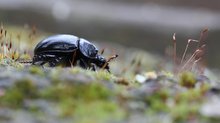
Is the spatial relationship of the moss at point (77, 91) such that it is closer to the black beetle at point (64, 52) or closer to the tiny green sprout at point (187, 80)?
the tiny green sprout at point (187, 80)

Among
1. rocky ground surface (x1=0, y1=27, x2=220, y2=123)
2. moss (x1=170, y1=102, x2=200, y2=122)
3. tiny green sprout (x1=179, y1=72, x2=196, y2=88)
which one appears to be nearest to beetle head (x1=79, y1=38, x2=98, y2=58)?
rocky ground surface (x1=0, y1=27, x2=220, y2=123)

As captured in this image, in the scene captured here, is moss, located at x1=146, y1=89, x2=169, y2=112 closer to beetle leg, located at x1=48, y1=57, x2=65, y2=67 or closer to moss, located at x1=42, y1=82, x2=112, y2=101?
moss, located at x1=42, y1=82, x2=112, y2=101

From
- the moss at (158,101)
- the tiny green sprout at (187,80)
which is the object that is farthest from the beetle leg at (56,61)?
the moss at (158,101)

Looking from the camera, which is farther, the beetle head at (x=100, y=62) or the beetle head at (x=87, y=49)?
the beetle head at (x=100, y=62)

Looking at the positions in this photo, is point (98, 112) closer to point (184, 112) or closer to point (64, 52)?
point (184, 112)

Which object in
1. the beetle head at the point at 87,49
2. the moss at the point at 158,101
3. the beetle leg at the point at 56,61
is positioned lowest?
the beetle leg at the point at 56,61
